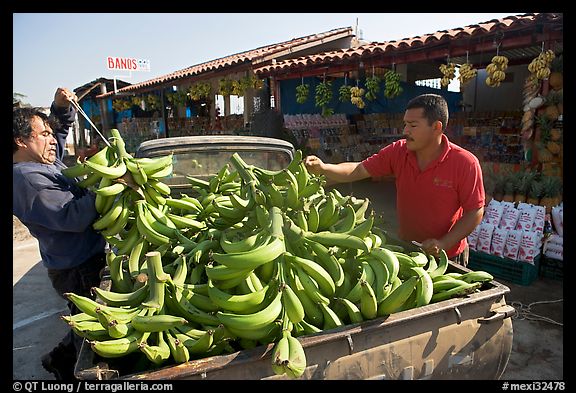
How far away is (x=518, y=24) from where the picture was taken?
242 inches

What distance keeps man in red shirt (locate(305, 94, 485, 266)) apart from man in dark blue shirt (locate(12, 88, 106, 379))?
1884mm

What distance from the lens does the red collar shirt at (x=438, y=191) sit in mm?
3150

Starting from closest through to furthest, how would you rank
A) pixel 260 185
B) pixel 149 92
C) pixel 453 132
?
1. pixel 260 185
2. pixel 453 132
3. pixel 149 92

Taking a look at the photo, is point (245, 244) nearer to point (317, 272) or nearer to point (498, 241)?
point (317, 272)

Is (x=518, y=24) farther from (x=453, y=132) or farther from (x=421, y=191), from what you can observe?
(x=421, y=191)

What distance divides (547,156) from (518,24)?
7.02 feet

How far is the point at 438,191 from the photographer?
3.24 meters

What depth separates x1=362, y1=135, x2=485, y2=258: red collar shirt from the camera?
3150mm

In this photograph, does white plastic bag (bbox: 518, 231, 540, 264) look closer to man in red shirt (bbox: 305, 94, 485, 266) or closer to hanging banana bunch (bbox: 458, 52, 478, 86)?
man in red shirt (bbox: 305, 94, 485, 266)

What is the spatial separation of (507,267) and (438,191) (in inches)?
119

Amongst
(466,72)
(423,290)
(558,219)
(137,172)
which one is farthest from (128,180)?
(466,72)

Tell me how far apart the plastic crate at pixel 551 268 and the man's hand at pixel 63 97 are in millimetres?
6240

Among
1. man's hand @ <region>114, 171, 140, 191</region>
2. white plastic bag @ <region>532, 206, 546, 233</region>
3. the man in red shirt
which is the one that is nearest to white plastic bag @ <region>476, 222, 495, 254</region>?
white plastic bag @ <region>532, 206, 546, 233</region>
